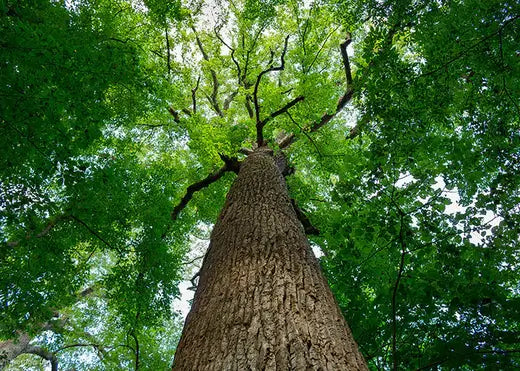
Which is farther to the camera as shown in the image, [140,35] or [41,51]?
[140,35]

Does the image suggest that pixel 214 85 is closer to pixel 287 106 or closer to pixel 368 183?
pixel 287 106

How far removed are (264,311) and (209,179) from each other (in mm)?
6233

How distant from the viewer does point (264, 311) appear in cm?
185

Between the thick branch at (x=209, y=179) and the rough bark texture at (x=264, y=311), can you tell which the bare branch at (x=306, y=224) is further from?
the rough bark texture at (x=264, y=311)

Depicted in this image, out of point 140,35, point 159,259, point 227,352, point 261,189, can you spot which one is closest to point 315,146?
point 261,189

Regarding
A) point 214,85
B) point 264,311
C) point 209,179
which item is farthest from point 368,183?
point 214,85

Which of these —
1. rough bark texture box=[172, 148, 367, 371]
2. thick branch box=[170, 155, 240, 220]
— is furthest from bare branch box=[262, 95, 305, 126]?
rough bark texture box=[172, 148, 367, 371]

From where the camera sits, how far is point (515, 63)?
3064 mm

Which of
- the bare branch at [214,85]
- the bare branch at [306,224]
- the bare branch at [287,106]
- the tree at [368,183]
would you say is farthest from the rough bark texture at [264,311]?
the bare branch at [214,85]

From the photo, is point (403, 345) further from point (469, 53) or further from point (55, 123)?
point (55, 123)

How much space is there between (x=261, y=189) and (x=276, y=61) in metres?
8.76

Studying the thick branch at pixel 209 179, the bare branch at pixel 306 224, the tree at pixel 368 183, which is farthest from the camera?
the thick branch at pixel 209 179

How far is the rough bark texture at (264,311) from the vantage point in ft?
5.02

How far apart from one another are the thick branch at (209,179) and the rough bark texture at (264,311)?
4.23 metres
